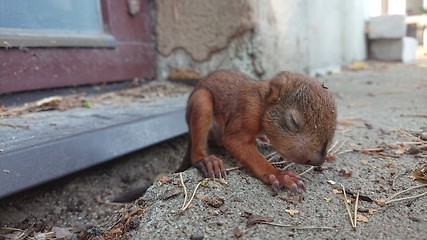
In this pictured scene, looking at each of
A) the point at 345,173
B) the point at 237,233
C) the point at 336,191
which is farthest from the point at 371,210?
the point at 237,233

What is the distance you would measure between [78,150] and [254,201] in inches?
40.8

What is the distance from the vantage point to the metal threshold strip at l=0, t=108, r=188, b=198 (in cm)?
194

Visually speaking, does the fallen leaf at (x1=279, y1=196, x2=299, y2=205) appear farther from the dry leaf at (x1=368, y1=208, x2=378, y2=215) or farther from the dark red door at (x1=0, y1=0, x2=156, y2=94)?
the dark red door at (x1=0, y1=0, x2=156, y2=94)

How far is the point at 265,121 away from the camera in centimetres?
197

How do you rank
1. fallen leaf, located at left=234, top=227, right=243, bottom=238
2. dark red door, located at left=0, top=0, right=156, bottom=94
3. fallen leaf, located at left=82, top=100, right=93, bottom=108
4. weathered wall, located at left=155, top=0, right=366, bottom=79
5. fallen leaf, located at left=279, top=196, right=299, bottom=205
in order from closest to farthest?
fallen leaf, located at left=234, top=227, right=243, bottom=238 → fallen leaf, located at left=279, top=196, right=299, bottom=205 → dark red door, located at left=0, top=0, right=156, bottom=94 → fallen leaf, located at left=82, top=100, right=93, bottom=108 → weathered wall, located at left=155, top=0, right=366, bottom=79

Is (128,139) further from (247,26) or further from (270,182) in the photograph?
(247,26)

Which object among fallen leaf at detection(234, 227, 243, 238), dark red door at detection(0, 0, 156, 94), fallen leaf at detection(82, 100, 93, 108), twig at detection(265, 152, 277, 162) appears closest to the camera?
fallen leaf at detection(234, 227, 243, 238)

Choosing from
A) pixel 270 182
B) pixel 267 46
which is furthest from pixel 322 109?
pixel 267 46

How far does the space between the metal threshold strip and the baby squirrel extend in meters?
0.47

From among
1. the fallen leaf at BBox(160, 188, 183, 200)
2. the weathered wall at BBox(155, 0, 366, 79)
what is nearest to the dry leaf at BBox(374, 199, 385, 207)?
the fallen leaf at BBox(160, 188, 183, 200)

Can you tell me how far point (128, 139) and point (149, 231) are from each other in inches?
43.5

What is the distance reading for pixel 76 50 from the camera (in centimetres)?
325

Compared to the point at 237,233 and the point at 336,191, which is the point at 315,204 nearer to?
the point at 336,191

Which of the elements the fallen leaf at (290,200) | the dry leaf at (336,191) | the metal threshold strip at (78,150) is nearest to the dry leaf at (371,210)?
the dry leaf at (336,191)
